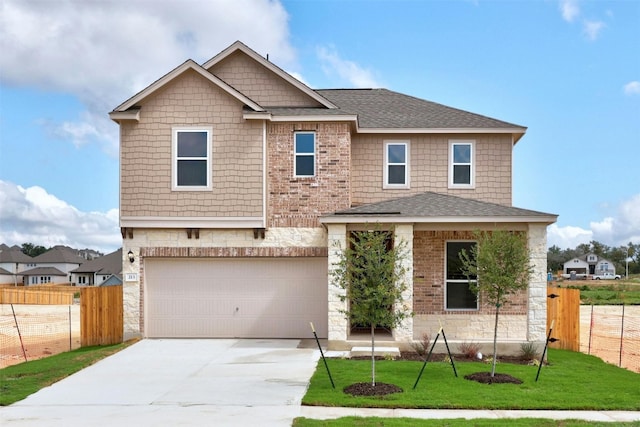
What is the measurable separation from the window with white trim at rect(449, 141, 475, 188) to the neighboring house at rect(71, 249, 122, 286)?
4932cm

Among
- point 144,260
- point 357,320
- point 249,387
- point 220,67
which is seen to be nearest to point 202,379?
point 249,387

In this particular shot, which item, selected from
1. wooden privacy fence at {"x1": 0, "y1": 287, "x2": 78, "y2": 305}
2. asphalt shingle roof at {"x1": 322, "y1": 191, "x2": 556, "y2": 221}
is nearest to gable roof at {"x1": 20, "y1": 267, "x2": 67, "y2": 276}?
wooden privacy fence at {"x1": 0, "y1": 287, "x2": 78, "y2": 305}

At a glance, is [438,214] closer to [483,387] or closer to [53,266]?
[483,387]

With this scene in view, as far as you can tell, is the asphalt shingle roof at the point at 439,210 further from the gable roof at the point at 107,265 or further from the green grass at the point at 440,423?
the gable roof at the point at 107,265

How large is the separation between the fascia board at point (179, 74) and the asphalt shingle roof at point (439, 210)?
414 centimetres

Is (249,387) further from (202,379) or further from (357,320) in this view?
(357,320)

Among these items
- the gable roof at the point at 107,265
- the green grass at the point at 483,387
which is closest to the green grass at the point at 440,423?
the green grass at the point at 483,387

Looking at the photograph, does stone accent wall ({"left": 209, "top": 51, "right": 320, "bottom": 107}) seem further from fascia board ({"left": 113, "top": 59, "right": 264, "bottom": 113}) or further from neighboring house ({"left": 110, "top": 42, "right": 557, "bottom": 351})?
fascia board ({"left": 113, "top": 59, "right": 264, "bottom": 113})

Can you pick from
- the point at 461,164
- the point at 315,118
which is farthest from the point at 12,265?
the point at 461,164

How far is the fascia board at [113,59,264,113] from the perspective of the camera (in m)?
17.0

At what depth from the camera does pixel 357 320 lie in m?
12.0

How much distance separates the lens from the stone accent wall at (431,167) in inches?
751

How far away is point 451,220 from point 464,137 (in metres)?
4.68

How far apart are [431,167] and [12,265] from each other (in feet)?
293
